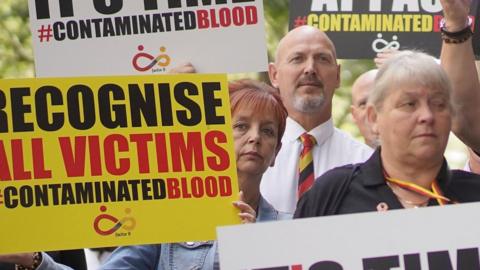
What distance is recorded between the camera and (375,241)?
5.44m

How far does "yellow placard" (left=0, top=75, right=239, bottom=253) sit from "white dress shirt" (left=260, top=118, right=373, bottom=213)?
40 centimetres

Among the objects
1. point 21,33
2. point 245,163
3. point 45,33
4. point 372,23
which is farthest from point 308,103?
point 21,33

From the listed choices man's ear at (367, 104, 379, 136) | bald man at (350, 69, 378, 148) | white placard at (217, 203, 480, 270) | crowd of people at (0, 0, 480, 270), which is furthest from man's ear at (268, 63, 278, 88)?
white placard at (217, 203, 480, 270)

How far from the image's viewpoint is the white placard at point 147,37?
6301 mm

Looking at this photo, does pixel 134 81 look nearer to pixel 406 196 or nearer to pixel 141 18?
pixel 141 18

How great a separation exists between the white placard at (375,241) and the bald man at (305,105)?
30.6 inches

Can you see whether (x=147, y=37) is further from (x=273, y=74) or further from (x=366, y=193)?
(x=366, y=193)

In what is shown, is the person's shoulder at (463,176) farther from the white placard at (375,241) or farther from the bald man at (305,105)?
the bald man at (305,105)

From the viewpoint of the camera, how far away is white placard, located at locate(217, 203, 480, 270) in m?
5.39

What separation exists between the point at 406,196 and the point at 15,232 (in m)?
1.55

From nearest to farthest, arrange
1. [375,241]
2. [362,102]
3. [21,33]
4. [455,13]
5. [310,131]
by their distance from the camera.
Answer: [375,241] → [455,13] → [310,131] → [362,102] → [21,33]

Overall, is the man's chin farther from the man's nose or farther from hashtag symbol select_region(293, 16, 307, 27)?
hashtag symbol select_region(293, 16, 307, 27)

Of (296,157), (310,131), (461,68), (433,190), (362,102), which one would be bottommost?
(433,190)

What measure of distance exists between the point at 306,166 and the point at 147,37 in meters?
0.89
